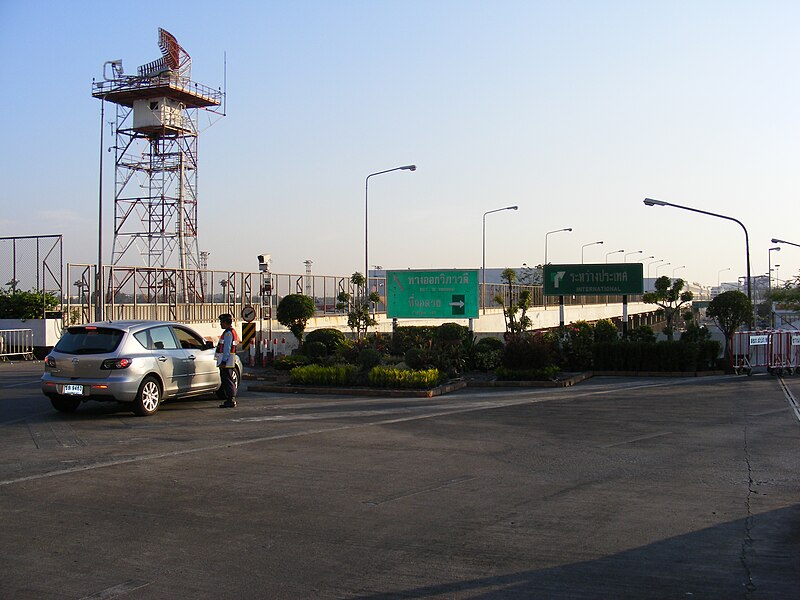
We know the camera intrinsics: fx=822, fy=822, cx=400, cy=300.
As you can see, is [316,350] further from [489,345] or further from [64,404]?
[64,404]

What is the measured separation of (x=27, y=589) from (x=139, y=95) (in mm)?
60123

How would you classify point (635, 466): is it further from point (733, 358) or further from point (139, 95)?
point (139, 95)

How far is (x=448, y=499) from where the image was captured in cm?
847

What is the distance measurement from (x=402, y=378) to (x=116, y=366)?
7548 mm

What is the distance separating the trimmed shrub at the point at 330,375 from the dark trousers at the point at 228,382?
4.39 meters

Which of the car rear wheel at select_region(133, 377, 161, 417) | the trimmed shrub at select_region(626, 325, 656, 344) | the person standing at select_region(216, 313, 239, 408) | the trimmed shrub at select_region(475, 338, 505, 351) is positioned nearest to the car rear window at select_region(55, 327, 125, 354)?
the car rear wheel at select_region(133, 377, 161, 417)

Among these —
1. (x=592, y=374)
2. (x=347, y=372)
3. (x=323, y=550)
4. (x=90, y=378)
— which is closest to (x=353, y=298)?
(x=592, y=374)

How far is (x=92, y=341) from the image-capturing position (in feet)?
47.5

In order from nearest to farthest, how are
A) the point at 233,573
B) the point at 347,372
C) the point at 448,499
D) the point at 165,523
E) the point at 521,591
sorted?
the point at 521,591 → the point at 233,573 → the point at 165,523 → the point at 448,499 → the point at 347,372

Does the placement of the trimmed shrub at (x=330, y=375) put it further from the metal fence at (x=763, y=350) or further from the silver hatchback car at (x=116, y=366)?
the metal fence at (x=763, y=350)

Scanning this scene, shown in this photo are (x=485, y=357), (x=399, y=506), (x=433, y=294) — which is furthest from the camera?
(x=433, y=294)

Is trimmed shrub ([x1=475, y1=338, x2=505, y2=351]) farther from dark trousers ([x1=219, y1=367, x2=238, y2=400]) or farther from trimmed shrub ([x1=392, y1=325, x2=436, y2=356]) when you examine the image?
dark trousers ([x1=219, y1=367, x2=238, y2=400])

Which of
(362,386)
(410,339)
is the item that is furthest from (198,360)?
(410,339)

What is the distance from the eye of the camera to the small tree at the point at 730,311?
2644cm
